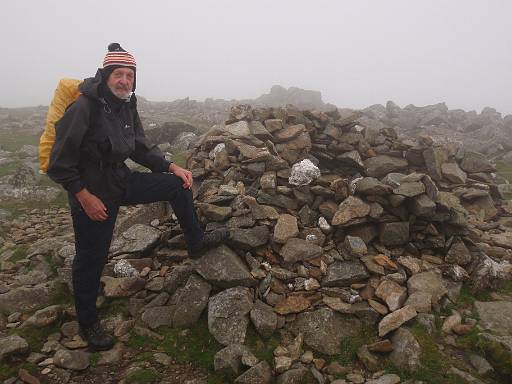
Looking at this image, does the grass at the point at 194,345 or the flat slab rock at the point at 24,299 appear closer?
the grass at the point at 194,345

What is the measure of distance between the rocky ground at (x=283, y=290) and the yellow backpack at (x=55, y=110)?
330cm

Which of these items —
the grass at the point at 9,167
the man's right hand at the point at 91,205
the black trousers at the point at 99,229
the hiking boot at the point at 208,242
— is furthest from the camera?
the grass at the point at 9,167

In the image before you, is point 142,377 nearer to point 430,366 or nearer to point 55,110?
point 55,110

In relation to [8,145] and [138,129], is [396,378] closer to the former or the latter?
[138,129]

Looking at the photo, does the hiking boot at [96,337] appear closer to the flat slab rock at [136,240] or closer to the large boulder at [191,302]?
the large boulder at [191,302]

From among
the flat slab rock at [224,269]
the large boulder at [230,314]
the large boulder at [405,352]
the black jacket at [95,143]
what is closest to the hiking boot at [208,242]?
the flat slab rock at [224,269]

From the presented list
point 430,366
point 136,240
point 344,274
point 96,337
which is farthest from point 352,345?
point 136,240

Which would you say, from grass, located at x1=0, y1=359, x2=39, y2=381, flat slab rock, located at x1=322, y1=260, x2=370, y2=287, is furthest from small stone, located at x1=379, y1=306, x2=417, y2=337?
grass, located at x1=0, y1=359, x2=39, y2=381

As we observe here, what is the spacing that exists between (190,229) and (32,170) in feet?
38.8

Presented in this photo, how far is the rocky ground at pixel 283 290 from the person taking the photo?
241 inches

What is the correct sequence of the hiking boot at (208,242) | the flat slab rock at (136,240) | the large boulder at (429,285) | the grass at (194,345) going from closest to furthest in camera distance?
the grass at (194,345)
the large boulder at (429,285)
the hiking boot at (208,242)
the flat slab rock at (136,240)

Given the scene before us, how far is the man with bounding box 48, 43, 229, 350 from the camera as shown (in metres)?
5.62

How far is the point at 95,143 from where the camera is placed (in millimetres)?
5914

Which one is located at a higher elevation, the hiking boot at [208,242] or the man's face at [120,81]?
the man's face at [120,81]
